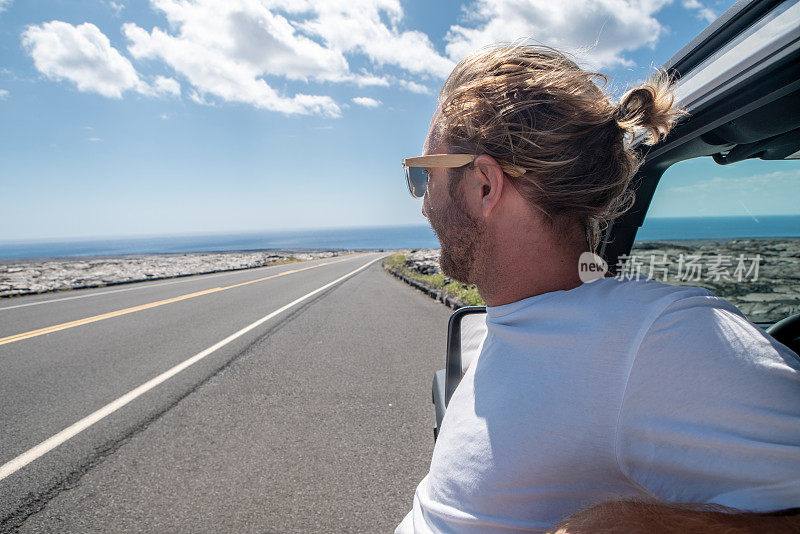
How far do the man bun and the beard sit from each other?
1.65ft

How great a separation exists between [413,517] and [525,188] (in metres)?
1.01

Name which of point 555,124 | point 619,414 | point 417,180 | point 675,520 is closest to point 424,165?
point 417,180

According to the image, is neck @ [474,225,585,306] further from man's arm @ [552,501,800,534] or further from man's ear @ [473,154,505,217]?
man's arm @ [552,501,800,534]

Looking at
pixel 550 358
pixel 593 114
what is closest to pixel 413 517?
pixel 550 358

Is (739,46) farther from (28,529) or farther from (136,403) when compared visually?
(136,403)

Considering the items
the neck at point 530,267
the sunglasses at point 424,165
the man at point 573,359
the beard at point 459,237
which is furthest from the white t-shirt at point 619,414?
the sunglasses at point 424,165

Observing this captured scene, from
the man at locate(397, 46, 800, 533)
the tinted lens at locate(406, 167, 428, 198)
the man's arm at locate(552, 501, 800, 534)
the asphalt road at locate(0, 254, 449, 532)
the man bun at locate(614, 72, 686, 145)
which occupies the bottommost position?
the asphalt road at locate(0, 254, 449, 532)

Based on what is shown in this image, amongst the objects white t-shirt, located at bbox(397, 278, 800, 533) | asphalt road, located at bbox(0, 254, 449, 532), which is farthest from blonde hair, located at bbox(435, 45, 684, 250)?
asphalt road, located at bbox(0, 254, 449, 532)

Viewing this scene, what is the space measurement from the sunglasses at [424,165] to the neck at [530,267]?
0.28 metres

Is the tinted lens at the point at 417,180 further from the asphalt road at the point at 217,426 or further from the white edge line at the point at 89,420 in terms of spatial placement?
the white edge line at the point at 89,420

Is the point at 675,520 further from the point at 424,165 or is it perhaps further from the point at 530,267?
the point at 424,165

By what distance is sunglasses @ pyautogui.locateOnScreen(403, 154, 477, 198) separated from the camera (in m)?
1.31

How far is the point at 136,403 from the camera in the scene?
4219mm

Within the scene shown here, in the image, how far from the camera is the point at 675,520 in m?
0.68
